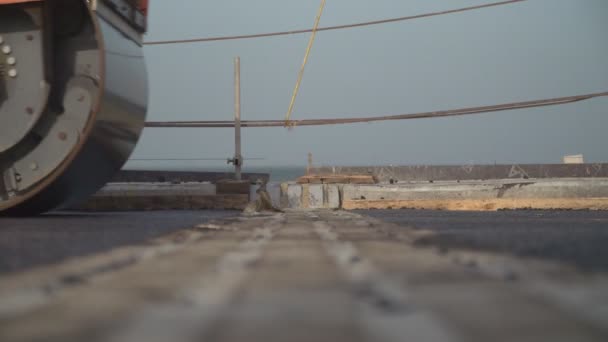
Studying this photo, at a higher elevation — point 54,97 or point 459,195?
point 54,97

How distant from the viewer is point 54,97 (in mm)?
5078

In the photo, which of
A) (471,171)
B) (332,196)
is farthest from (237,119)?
(471,171)

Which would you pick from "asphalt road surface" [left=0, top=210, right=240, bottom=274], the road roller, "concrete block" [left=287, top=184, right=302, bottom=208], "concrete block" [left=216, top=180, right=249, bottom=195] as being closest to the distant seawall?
"concrete block" [left=287, top=184, right=302, bottom=208]

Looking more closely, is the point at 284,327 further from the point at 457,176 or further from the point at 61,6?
the point at 457,176

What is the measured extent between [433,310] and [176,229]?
2.58m

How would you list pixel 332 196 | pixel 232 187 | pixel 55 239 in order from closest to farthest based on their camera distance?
pixel 55 239, pixel 232 187, pixel 332 196

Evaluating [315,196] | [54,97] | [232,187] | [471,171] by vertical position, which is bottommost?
[315,196]

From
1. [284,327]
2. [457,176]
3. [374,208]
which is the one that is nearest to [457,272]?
[284,327]

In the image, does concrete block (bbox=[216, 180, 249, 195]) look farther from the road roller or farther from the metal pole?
the road roller

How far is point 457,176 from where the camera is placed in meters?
12.5

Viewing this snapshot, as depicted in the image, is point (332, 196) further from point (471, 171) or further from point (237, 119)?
point (471, 171)

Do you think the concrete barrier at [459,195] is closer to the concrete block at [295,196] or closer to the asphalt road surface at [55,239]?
the concrete block at [295,196]

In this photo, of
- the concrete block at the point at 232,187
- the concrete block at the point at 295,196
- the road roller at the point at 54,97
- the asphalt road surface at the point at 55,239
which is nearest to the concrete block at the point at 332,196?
the concrete block at the point at 295,196

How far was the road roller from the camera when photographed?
4902 mm
